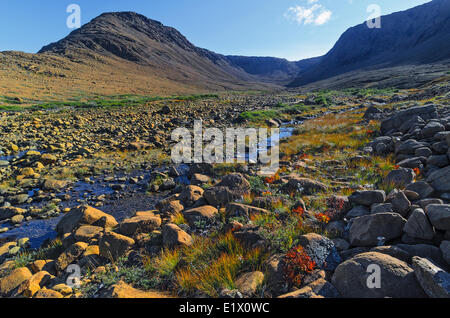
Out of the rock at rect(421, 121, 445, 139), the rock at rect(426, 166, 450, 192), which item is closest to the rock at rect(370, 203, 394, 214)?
the rock at rect(426, 166, 450, 192)

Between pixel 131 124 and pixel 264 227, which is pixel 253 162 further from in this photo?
pixel 131 124

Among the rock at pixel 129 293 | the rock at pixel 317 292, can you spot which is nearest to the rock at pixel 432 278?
the rock at pixel 317 292

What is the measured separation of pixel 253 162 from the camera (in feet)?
33.8

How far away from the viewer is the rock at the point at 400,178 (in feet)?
16.7

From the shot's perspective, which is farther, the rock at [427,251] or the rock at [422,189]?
the rock at [422,189]

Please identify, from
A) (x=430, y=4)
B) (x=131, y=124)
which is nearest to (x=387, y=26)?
(x=430, y=4)

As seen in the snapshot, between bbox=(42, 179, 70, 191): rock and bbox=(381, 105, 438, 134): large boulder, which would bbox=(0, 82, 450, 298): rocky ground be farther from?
bbox=(381, 105, 438, 134): large boulder

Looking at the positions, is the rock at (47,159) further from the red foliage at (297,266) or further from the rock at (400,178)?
the rock at (400,178)

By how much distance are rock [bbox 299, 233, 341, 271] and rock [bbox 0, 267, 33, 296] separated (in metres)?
4.69

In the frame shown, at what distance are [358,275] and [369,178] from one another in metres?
4.85

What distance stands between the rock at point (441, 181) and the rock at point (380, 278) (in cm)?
264

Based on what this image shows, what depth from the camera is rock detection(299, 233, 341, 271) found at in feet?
9.95

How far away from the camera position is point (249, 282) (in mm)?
2891

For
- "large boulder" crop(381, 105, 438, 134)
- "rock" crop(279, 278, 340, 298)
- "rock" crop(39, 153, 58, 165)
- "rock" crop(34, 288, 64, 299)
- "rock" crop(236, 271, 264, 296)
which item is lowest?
"rock" crop(34, 288, 64, 299)
